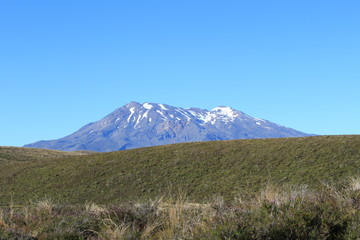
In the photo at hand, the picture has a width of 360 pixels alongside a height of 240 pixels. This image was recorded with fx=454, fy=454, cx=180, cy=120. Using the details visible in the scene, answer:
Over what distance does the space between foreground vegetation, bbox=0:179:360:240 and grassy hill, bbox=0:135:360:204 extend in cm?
2265

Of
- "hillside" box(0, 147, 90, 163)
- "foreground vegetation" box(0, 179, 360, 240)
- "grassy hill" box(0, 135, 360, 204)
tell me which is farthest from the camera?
"hillside" box(0, 147, 90, 163)

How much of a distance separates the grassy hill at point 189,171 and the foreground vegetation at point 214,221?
22.6 metres

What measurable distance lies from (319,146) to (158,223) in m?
37.9

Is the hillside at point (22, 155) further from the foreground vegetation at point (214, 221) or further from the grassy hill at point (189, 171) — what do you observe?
the foreground vegetation at point (214, 221)

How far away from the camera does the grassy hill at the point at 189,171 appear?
127 feet

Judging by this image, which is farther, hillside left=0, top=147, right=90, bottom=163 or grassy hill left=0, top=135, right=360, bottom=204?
hillside left=0, top=147, right=90, bottom=163

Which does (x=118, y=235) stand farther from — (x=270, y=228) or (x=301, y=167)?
(x=301, y=167)

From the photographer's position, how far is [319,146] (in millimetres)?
46844

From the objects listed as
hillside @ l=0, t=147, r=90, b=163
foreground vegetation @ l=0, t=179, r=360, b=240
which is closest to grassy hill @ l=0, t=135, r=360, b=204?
hillside @ l=0, t=147, r=90, b=163

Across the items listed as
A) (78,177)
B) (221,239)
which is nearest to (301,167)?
(78,177)

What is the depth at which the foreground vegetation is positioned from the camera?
30.7 ft

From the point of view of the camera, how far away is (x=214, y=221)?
33.4 feet

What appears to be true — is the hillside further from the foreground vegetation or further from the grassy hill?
the foreground vegetation

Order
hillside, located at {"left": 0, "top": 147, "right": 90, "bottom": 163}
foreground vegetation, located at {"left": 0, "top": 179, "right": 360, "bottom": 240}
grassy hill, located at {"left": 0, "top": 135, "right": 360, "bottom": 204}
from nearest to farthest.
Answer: foreground vegetation, located at {"left": 0, "top": 179, "right": 360, "bottom": 240}
grassy hill, located at {"left": 0, "top": 135, "right": 360, "bottom": 204}
hillside, located at {"left": 0, "top": 147, "right": 90, "bottom": 163}
